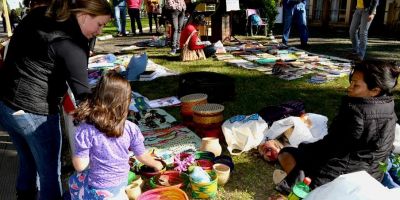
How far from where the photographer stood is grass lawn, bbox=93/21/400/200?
3.28 m

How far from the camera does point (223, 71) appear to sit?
7.15 meters

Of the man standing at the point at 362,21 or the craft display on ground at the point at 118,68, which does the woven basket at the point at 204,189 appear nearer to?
the craft display on ground at the point at 118,68

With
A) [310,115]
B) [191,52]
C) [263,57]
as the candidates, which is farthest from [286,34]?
[310,115]

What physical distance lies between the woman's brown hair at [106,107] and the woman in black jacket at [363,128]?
158cm

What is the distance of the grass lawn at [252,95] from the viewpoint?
3.28 meters

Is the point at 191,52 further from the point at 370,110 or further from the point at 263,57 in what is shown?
the point at 370,110

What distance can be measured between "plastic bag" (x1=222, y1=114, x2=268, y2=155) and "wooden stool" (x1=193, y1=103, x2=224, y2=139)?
0.85 feet

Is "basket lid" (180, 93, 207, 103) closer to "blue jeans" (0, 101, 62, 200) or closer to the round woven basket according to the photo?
the round woven basket

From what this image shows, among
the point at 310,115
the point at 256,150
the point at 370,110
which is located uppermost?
the point at 370,110

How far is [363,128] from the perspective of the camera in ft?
8.51

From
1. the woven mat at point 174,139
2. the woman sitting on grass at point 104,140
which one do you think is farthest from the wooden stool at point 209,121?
the woman sitting on grass at point 104,140

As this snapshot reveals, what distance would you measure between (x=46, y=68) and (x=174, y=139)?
7.23 ft

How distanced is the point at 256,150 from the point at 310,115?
30.3 inches

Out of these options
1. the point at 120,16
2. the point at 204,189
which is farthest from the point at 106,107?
the point at 120,16
